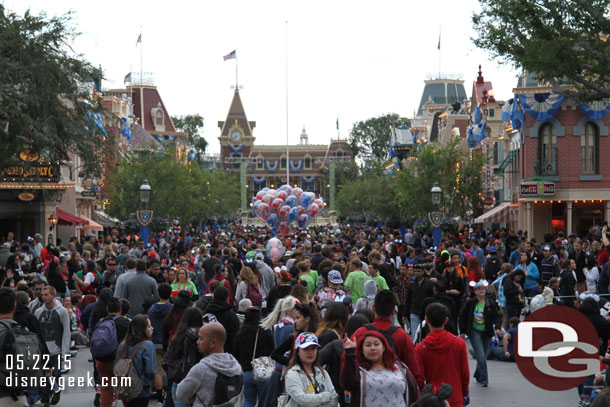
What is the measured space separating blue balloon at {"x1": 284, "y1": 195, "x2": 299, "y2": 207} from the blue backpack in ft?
116

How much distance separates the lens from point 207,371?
6.86 metres

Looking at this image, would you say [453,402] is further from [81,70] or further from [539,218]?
[539,218]

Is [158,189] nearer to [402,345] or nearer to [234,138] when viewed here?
[402,345]

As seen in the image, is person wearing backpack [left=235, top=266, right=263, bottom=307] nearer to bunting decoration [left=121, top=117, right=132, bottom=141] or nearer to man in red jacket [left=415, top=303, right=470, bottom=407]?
man in red jacket [left=415, top=303, right=470, bottom=407]

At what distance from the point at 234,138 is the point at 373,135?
1038 inches

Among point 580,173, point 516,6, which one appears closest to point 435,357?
point 516,6

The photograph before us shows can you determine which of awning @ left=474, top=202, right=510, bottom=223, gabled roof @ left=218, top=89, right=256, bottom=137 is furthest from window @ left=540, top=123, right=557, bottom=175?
gabled roof @ left=218, top=89, right=256, bottom=137

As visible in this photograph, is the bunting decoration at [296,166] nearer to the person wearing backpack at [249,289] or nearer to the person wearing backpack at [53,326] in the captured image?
the person wearing backpack at [249,289]

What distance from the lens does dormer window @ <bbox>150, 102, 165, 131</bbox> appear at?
90.1m

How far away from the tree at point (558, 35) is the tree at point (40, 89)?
8.77 metres

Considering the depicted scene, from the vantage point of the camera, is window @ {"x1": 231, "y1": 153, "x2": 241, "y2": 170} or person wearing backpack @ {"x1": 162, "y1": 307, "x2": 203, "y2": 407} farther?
window @ {"x1": 231, "y1": 153, "x2": 241, "y2": 170}

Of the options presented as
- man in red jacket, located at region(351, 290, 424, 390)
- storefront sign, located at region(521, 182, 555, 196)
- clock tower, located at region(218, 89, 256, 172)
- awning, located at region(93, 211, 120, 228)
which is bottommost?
awning, located at region(93, 211, 120, 228)

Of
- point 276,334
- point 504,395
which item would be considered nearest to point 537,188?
point 504,395

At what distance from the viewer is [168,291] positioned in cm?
1059
